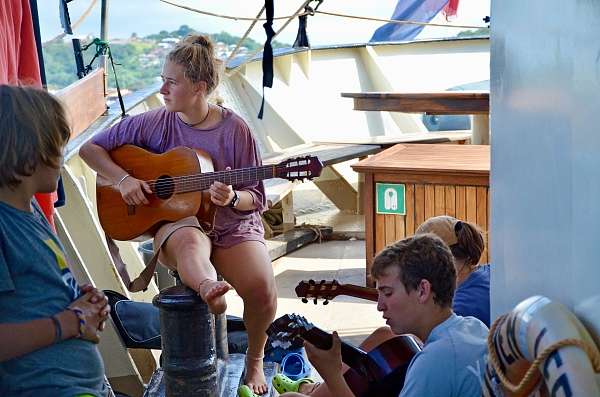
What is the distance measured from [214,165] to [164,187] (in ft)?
0.63

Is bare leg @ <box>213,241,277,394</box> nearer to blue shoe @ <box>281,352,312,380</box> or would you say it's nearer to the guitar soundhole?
the guitar soundhole

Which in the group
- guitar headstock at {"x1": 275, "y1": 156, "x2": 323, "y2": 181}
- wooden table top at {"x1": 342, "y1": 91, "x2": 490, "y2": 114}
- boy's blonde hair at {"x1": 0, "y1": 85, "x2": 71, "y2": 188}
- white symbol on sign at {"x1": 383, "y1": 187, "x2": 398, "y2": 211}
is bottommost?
white symbol on sign at {"x1": 383, "y1": 187, "x2": 398, "y2": 211}

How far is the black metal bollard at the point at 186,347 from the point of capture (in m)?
3.28

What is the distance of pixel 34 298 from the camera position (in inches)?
72.9

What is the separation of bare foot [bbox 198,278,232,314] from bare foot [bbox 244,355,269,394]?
546 mm

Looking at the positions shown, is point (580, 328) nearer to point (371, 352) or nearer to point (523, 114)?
point (523, 114)

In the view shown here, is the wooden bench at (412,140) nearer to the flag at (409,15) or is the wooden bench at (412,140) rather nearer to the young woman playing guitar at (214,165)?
the flag at (409,15)

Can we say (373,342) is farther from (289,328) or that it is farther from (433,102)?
(433,102)

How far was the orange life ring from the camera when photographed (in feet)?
3.91

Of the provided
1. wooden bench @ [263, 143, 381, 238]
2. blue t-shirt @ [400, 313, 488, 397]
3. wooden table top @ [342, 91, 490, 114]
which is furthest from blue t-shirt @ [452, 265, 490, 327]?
wooden bench @ [263, 143, 381, 238]

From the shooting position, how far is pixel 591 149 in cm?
133

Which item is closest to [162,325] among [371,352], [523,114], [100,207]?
[100,207]

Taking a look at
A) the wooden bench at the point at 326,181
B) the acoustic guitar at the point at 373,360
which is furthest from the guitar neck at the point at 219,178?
the wooden bench at the point at 326,181

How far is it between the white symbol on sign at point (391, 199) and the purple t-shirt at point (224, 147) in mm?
1825
